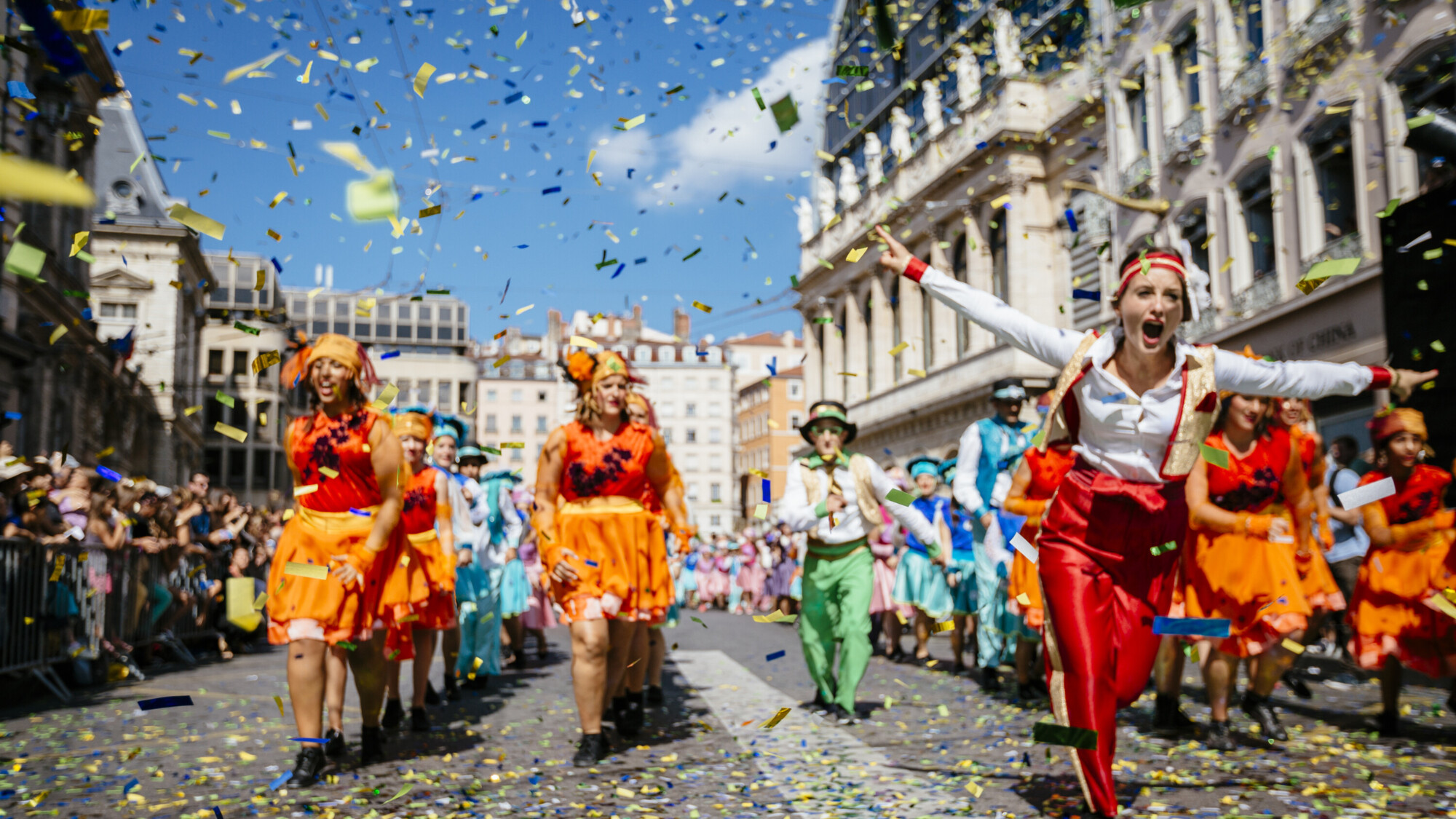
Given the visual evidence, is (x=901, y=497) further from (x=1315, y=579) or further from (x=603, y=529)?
(x=1315, y=579)

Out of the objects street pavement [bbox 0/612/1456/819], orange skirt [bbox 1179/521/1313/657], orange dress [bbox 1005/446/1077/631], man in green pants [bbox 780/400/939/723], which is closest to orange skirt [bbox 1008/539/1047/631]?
orange dress [bbox 1005/446/1077/631]

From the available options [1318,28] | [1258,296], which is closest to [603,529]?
[1318,28]

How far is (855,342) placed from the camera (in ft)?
148

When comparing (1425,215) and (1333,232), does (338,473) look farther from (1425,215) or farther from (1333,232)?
(1333,232)

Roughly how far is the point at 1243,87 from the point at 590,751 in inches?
751

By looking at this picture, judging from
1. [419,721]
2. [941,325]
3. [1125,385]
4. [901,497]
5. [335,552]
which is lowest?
[419,721]

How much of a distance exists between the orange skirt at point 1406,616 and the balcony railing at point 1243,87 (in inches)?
610

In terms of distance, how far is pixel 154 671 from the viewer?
35.4ft

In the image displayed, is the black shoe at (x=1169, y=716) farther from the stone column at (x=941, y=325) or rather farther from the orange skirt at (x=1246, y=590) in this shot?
the stone column at (x=941, y=325)

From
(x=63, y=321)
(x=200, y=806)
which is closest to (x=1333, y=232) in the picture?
(x=200, y=806)

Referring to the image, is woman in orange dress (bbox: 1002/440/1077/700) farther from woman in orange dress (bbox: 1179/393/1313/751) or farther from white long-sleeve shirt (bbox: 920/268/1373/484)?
white long-sleeve shirt (bbox: 920/268/1373/484)

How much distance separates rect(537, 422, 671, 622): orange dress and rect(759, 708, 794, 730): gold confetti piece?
793mm

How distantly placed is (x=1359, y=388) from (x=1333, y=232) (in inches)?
598

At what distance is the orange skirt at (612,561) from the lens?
579 cm
